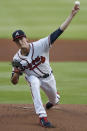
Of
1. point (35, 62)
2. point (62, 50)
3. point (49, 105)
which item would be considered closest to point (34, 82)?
point (35, 62)

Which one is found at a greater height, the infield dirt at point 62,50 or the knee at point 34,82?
the knee at point 34,82

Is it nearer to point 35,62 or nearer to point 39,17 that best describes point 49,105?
point 35,62

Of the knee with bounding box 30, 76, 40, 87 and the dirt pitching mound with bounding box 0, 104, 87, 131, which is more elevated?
the knee with bounding box 30, 76, 40, 87

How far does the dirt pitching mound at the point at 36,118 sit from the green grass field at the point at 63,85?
0.64 m

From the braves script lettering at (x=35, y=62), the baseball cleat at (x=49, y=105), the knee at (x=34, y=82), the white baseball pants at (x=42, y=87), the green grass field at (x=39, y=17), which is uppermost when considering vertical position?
the braves script lettering at (x=35, y=62)

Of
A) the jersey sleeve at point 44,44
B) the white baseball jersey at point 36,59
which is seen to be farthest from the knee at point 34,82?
the jersey sleeve at point 44,44

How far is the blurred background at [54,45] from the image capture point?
22.9 ft

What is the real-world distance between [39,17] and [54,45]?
1238mm

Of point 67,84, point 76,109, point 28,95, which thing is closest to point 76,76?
point 67,84

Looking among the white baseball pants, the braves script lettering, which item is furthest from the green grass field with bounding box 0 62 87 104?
the braves script lettering

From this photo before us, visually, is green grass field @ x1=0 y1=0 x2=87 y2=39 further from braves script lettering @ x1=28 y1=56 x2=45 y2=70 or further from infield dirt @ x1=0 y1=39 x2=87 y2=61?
braves script lettering @ x1=28 y1=56 x2=45 y2=70

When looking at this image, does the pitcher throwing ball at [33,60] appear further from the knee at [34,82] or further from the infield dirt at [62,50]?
the infield dirt at [62,50]

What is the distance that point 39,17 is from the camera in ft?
32.4

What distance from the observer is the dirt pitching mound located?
4727 millimetres
